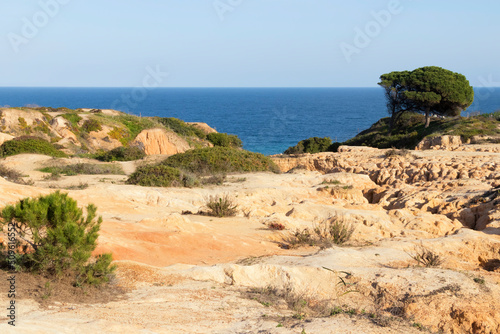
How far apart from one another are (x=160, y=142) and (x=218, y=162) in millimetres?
14029

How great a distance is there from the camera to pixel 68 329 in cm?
445

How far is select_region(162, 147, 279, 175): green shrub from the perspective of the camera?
2012 centimetres

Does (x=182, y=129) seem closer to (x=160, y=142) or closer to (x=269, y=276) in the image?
(x=160, y=142)

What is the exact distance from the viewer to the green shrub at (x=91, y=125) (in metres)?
34.4

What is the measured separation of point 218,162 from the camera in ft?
68.4

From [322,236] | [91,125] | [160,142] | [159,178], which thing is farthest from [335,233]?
[91,125]

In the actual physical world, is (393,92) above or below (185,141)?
above

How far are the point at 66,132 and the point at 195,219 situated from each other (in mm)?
25312

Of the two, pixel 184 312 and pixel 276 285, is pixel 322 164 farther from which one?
pixel 184 312

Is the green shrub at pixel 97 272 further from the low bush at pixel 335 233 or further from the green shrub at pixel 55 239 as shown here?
the low bush at pixel 335 233

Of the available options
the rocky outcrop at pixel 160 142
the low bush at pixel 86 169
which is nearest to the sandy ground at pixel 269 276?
the low bush at pixel 86 169

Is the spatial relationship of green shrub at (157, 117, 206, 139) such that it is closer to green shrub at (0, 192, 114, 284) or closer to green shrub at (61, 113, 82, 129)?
green shrub at (61, 113, 82, 129)

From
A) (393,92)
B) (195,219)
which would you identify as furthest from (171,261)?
(393,92)

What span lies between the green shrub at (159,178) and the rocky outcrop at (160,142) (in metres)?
17.4
